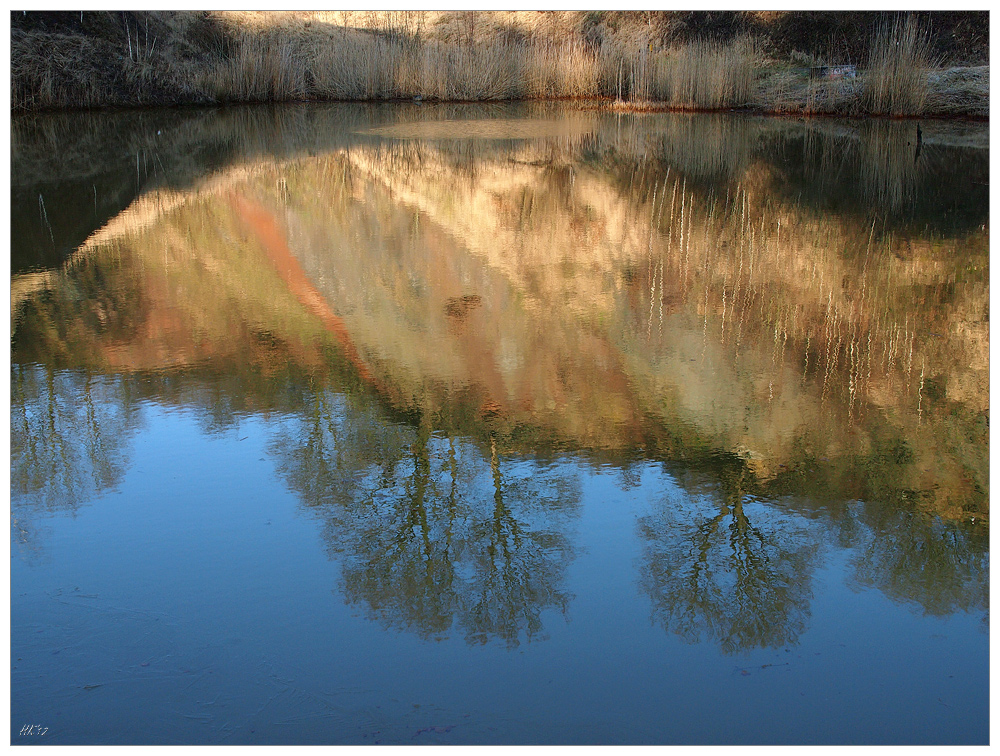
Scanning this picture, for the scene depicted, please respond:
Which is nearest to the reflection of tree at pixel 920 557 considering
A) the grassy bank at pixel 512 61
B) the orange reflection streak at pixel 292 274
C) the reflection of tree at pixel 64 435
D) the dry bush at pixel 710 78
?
the orange reflection streak at pixel 292 274

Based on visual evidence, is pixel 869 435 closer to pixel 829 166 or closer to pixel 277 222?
pixel 277 222

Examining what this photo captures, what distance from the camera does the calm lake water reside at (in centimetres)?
156

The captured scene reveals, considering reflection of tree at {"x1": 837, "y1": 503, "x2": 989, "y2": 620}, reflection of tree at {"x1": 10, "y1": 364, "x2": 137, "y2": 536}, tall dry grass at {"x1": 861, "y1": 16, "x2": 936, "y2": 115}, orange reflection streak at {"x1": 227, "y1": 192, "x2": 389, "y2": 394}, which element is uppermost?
tall dry grass at {"x1": 861, "y1": 16, "x2": 936, "y2": 115}

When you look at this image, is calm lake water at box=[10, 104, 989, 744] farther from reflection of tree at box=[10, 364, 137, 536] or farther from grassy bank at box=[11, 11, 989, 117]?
grassy bank at box=[11, 11, 989, 117]

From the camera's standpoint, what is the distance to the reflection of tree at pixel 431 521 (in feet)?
5.84

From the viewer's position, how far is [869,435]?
2520 millimetres

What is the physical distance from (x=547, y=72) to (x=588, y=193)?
7.31m

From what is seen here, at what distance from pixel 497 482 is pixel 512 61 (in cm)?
1119

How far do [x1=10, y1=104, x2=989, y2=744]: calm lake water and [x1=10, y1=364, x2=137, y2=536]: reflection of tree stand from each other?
1cm

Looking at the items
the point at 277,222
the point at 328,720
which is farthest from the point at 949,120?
the point at 328,720

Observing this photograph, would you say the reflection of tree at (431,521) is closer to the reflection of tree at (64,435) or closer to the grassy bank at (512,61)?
the reflection of tree at (64,435)

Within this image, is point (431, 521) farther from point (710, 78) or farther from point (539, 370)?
point (710, 78)

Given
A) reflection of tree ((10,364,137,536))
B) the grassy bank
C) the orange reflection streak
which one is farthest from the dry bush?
reflection of tree ((10,364,137,536))

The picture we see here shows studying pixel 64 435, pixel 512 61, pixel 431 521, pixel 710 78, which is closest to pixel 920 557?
pixel 431 521
